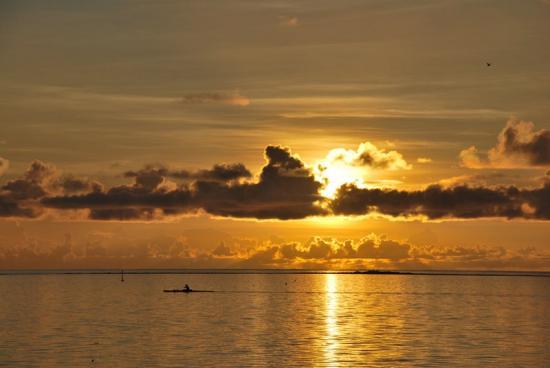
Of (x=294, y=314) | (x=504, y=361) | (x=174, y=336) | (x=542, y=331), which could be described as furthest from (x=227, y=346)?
(x=294, y=314)

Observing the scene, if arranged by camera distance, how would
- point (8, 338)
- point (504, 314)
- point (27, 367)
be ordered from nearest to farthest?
point (27, 367)
point (8, 338)
point (504, 314)

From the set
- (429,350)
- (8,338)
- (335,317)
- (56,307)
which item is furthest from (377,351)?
(56,307)

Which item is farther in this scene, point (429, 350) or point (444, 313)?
point (444, 313)

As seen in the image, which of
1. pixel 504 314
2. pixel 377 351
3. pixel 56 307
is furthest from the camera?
pixel 56 307

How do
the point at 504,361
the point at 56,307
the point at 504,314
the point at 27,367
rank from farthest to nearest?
the point at 56,307, the point at 504,314, the point at 504,361, the point at 27,367

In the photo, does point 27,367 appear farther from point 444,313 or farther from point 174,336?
point 444,313

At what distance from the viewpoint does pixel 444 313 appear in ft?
595

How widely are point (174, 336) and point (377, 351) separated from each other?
31.4m

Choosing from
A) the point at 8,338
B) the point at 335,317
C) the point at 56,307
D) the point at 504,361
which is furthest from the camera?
the point at 56,307

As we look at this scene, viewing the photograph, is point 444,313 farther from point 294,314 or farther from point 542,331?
point 542,331

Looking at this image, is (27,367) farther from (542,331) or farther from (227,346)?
(542,331)

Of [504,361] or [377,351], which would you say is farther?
[377,351]

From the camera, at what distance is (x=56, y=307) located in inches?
7554

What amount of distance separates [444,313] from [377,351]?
257 ft
